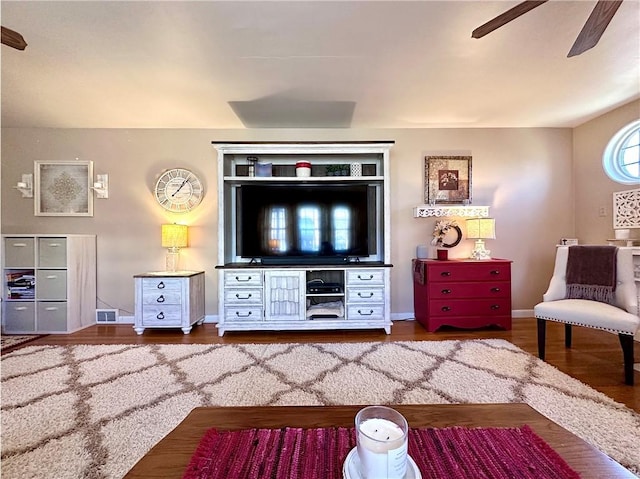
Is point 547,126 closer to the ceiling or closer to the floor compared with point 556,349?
closer to the ceiling

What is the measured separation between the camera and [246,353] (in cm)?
240

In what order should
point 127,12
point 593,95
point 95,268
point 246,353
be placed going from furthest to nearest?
point 95,268, point 593,95, point 246,353, point 127,12

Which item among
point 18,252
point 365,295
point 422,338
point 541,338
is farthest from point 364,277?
point 18,252

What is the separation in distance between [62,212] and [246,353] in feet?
9.76

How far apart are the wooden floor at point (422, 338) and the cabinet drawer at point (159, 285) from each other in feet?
1.53

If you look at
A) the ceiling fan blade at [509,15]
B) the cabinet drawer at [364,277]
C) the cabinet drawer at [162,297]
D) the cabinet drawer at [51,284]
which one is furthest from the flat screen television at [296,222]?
the cabinet drawer at [51,284]

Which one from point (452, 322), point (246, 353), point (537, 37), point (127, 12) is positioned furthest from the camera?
point (452, 322)

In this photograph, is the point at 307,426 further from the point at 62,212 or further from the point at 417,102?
the point at 62,212

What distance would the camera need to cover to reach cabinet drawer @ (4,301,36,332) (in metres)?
2.90

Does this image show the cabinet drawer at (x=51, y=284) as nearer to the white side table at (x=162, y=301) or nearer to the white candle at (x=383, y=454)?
the white side table at (x=162, y=301)

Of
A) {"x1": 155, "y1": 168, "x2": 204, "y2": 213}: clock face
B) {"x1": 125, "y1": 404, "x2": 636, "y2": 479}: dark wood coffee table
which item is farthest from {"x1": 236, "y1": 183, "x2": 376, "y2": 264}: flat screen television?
{"x1": 125, "y1": 404, "x2": 636, "y2": 479}: dark wood coffee table

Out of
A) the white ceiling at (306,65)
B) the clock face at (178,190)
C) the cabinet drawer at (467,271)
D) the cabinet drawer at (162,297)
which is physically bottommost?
the cabinet drawer at (162,297)

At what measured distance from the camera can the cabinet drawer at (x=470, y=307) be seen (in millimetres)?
2969

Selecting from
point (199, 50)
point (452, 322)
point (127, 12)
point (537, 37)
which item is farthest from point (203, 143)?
point (452, 322)
